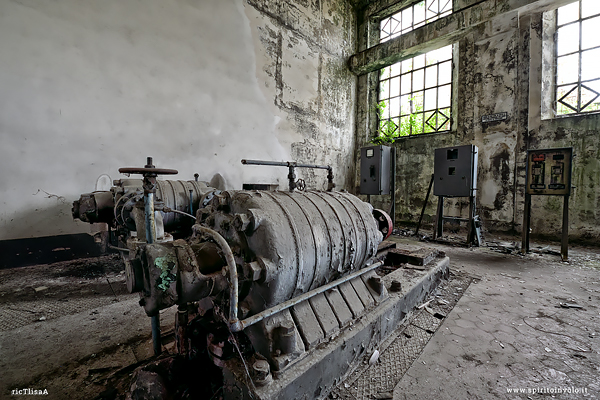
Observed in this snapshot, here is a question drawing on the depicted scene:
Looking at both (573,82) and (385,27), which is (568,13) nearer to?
(573,82)

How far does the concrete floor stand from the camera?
1354 millimetres

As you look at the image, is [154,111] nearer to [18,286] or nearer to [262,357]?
[18,286]

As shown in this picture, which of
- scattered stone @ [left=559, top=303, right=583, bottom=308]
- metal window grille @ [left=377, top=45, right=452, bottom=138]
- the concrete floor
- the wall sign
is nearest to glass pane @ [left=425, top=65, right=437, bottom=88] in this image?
metal window grille @ [left=377, top=45, right=452, bottom=138]

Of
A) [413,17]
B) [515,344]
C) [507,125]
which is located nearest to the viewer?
[515,344]

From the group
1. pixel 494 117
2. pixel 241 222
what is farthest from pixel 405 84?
pixel 241 222

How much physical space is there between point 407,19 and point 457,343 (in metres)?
8.01

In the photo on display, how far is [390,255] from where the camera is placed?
2.93 metres

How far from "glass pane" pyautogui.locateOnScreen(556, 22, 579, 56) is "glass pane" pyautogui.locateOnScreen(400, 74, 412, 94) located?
2787 millimetres

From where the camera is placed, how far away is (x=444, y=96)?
246 inches

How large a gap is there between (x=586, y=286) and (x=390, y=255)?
1.97 meters

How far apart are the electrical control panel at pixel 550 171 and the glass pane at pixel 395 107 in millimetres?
3736

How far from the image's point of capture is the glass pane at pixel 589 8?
4.58 meters

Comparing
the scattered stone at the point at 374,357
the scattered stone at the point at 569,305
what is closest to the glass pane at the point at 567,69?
the scattered stone at the point at 569,305

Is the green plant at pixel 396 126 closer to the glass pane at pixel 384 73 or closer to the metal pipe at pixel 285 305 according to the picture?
the glass pane at pixel 384 73
